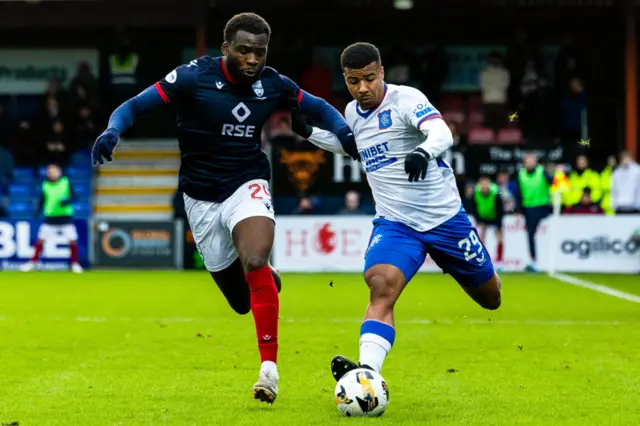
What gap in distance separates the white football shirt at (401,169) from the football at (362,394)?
1165mm

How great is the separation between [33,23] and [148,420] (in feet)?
69.3

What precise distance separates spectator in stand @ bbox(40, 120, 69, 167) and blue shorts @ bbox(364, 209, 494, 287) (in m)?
18.4

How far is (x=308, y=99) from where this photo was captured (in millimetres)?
7250

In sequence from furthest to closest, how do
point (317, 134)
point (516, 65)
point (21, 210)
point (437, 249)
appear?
point (516, 65) < point (21, 210) < point (317, 134) < point (437, 249)

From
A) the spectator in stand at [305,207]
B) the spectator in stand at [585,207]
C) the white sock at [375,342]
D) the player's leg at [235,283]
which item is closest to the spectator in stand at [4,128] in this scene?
the spectator in stand at [305,207]

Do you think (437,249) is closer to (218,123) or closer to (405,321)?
(218,123)

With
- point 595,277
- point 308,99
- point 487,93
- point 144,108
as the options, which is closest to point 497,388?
point 308,99

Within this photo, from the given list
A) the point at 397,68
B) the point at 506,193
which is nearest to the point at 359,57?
the point at 506,193

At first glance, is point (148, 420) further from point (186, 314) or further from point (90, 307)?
point (90, 307)

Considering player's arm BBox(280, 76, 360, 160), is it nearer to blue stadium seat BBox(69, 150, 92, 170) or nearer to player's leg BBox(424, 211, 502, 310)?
player's leg BBox(424, 211, 502, 310)

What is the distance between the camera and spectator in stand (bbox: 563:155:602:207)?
2102 cm

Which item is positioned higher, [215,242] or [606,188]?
[606,188]

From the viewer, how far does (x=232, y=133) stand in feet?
22.6

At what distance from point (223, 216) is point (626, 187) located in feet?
48.8
